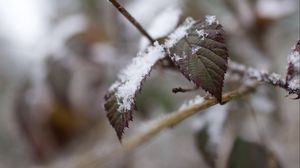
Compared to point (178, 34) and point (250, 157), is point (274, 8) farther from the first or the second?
point (178, 34)

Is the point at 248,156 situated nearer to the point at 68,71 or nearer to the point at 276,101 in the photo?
the point at 276,101

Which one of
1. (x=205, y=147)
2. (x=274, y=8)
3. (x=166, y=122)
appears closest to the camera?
(x=166, y=122)

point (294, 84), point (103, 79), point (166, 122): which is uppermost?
point (103, 79)

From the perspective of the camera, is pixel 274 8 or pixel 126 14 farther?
pixel 274 8

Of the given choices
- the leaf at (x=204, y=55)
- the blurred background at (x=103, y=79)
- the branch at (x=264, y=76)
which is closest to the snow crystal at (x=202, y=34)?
the leaf at (x=204, y=55)

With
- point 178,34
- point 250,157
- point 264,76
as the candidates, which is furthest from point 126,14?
point 250,157

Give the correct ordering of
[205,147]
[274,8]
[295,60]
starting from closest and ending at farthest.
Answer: [295,60] → [205,147] → [274,8]

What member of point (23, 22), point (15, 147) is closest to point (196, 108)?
point (15, 147)
